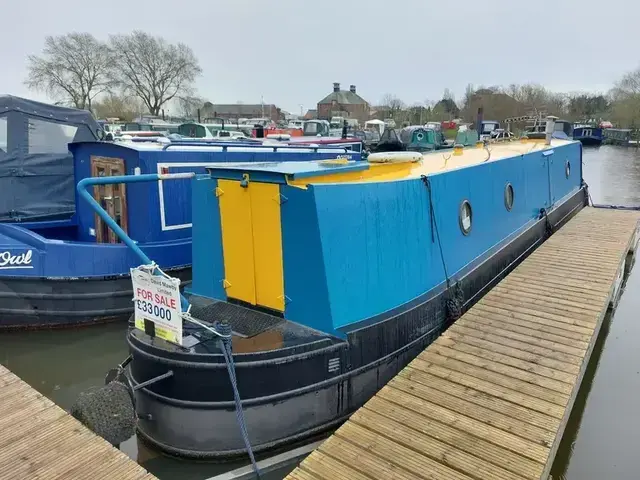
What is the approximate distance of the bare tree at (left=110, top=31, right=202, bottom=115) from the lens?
5712 cm

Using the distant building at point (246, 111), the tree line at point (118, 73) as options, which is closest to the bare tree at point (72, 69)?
the tree line at point (118, 73)

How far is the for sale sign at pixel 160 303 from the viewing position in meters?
3.84

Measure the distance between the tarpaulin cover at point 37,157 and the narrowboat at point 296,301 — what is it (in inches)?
194

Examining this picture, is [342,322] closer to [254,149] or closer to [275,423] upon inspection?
[275,423]

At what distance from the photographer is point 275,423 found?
4.10 metres

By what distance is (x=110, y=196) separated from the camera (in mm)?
7770

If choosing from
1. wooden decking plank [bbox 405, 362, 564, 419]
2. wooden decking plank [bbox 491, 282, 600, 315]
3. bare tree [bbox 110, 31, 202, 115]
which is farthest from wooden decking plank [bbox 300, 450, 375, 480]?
bare tree [bbox 110, 31, 202, 115]

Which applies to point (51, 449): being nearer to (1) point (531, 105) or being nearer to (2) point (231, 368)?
(2) point (231, 368)

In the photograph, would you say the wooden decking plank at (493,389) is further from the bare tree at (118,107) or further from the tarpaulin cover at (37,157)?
the bare tree at (118,107)

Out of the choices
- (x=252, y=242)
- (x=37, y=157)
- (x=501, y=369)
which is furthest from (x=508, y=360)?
(x=37, y=157)

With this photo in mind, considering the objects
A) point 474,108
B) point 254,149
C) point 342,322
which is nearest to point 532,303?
point 342,322

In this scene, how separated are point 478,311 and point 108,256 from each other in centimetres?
495

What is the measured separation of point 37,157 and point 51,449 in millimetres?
6645

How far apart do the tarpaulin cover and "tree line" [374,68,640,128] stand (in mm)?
41456
